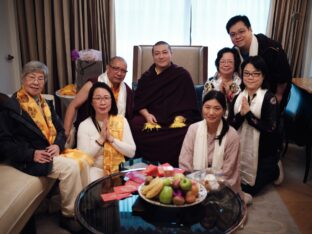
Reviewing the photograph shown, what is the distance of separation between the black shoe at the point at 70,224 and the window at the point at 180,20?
6.80 feet

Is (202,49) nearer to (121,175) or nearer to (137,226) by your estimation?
(121,175)

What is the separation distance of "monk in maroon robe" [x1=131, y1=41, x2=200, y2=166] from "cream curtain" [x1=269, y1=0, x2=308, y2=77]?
4.26ft

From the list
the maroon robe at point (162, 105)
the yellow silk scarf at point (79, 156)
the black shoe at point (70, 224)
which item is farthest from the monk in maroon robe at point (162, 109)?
the black shoe at point (70, 224)

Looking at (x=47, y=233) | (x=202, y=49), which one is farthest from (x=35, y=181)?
(x=202, y=49)

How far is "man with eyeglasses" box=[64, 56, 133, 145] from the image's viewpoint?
2.38m

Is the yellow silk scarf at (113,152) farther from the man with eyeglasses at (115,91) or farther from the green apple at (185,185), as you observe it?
the green apple at (185,185)

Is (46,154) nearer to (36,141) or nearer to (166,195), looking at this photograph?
(36,141)

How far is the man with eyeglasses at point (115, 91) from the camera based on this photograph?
2375mm

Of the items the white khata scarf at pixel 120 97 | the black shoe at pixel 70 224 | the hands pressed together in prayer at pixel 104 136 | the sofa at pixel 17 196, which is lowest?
the black shoe at pixel 70 224

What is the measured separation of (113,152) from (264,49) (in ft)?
4.46

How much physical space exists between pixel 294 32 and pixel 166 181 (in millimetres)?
2614

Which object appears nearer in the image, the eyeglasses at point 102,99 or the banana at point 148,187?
the banana at point 148,187

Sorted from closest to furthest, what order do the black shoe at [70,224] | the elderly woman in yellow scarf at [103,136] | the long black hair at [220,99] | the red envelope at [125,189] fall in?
1. the red envelope at [125,189]
2. the black shoe at [70,224]
3. the long black hair at [220,99]
4. the elderly woman in yellow scarf at [103,136]

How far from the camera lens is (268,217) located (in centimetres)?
211
